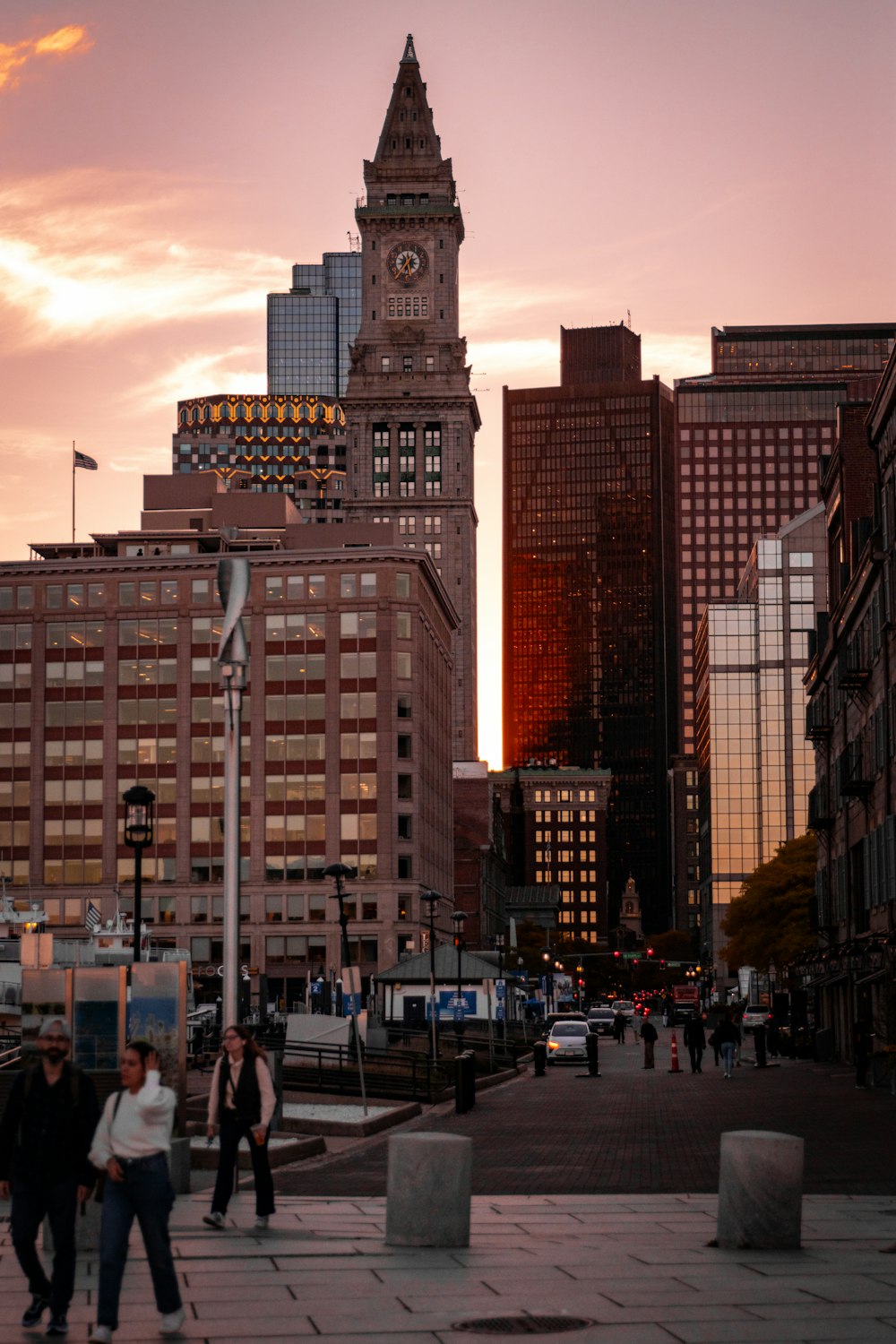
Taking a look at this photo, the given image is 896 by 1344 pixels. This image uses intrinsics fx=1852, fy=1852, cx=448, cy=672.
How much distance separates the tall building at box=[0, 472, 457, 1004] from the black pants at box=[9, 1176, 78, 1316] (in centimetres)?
11465

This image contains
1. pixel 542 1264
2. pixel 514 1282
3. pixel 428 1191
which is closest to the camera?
pixel 514 1282

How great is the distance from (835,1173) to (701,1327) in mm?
13140

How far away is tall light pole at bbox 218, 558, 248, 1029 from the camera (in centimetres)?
Answer: 2647

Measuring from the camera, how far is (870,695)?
60.7 meters

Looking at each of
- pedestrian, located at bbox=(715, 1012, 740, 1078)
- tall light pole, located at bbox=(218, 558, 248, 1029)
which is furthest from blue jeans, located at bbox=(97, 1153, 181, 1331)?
pedestrian, located at bbox=(715, 1012, 740, 1078)

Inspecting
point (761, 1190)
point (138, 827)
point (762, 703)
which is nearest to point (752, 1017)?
point (138, 827)

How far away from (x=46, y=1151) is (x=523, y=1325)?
137 inches

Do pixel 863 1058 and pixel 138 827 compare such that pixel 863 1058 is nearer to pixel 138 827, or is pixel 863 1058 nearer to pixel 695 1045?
pixel 695 1045

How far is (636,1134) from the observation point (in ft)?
106

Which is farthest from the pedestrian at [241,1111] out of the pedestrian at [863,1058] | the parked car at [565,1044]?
the parked car at [565,1044]

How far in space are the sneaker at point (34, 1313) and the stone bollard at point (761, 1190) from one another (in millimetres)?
5905

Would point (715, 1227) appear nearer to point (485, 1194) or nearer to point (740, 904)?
point (485, 1194)

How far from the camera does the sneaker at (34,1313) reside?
12438mm

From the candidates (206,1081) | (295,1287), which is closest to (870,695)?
(206,1081)
